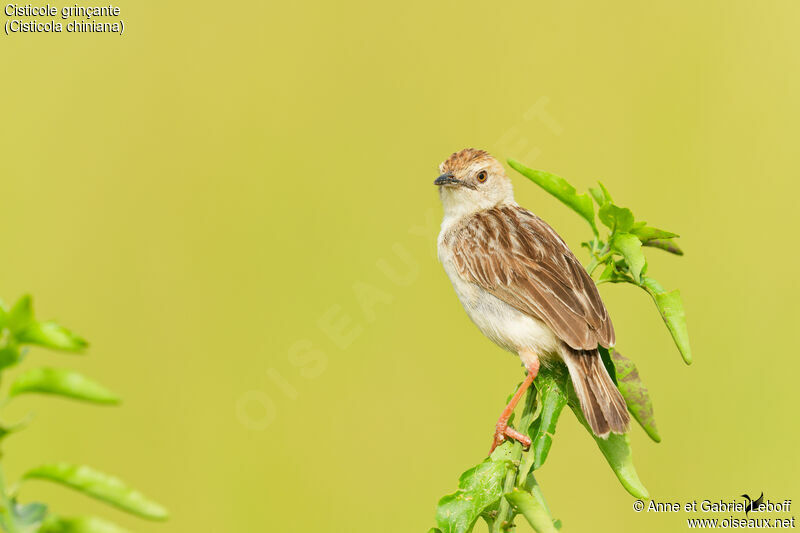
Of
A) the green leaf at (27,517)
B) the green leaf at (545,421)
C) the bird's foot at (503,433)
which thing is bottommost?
the bird's foot at (503,433)

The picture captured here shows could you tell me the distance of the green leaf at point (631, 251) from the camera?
2.79m

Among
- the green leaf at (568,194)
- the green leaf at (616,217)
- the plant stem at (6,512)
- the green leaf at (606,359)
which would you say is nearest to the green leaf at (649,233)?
the green leaf at (616,217)

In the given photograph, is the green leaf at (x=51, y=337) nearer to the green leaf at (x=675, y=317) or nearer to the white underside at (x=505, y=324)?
the green leaf at (x=675, y=317)

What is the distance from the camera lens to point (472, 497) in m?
2.42

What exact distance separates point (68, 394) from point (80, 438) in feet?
21.0

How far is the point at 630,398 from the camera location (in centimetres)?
286

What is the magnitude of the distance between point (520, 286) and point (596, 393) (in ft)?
3.73

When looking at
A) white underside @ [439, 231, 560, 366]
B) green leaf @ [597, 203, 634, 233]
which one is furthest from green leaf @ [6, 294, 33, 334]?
white underside @ [439, 231, 560, 366]

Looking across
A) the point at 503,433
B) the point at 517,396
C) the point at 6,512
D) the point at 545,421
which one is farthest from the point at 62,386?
the point at 517,396

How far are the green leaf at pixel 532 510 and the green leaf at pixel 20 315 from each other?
1.52 m

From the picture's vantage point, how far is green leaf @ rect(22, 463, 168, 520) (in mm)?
1219

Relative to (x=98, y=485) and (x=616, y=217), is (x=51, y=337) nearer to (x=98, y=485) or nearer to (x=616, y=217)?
(x=98, y=485)

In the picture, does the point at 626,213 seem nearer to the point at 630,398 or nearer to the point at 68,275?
the point at 630,398

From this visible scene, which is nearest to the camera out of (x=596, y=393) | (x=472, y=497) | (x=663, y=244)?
(x=472, y=497)
